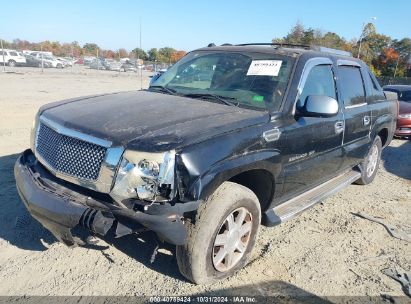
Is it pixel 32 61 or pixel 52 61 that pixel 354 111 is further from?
pixel 52 61

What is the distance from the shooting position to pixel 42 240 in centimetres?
366

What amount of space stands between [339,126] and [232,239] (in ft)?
6.41

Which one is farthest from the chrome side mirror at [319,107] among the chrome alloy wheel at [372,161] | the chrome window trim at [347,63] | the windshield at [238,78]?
the chrome alloy wheel at [372,161]

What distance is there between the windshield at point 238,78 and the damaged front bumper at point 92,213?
144 cm

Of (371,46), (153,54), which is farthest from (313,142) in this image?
(153,54)

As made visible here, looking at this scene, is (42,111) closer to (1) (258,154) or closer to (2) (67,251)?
(2) (67,251)

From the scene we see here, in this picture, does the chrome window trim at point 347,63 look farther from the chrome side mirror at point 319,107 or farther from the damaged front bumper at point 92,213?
the damaged front bumper at point 92,213

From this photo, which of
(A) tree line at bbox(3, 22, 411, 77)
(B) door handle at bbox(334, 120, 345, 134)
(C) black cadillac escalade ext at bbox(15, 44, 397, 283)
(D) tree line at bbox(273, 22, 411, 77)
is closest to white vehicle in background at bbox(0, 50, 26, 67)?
(A) tree line at bbox(3, 22, 411, 77)

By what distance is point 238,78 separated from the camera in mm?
3885

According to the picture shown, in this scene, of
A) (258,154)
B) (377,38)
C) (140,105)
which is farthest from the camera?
(377,38)

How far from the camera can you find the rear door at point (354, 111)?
178 inches

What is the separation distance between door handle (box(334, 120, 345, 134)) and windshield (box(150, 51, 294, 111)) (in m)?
0.91

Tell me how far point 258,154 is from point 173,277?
126cm

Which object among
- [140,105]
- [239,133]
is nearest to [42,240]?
[140,105]
